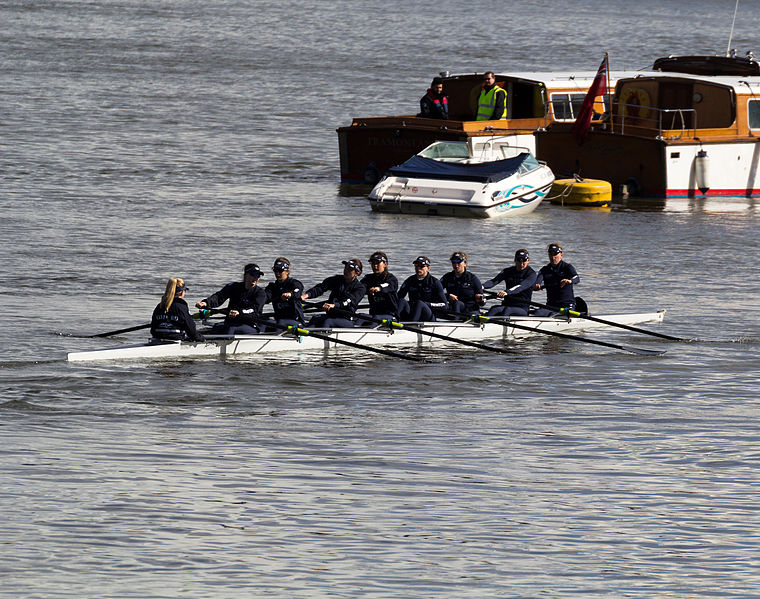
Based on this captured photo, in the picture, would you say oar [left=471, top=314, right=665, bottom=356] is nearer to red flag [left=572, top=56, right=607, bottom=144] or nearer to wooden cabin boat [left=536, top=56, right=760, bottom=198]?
red flag [left=572, top=56, right=607, bottom=144]

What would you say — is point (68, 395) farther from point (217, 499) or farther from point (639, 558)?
point (639, 558)

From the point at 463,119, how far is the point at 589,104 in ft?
16.5

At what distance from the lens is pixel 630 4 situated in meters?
105

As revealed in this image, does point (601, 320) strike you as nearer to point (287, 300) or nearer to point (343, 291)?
point (343, 291)

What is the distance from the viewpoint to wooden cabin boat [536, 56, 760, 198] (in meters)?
37.4

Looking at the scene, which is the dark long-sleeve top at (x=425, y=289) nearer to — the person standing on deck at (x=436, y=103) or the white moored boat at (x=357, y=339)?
the white moored boat at (x=357, y=339)

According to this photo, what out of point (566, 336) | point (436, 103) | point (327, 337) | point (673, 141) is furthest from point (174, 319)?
point (673, 141)

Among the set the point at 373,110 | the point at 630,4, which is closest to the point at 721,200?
the point at 373,110

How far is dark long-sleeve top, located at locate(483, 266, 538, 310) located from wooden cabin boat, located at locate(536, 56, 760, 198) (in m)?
15.0

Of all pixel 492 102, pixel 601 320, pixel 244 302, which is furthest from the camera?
pixel 492 102

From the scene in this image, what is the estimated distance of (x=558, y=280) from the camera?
23172 millimetres

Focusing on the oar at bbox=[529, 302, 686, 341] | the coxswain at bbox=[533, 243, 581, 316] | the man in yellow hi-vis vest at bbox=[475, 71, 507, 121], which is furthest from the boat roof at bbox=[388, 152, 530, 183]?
the oar at bbox=[529, 302, 686, 341]

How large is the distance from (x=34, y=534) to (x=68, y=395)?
5078 mm

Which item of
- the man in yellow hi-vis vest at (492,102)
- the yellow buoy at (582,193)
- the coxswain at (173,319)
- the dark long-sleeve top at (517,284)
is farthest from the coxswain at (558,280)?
the man in yellow hi-vis vest at (492,102)
